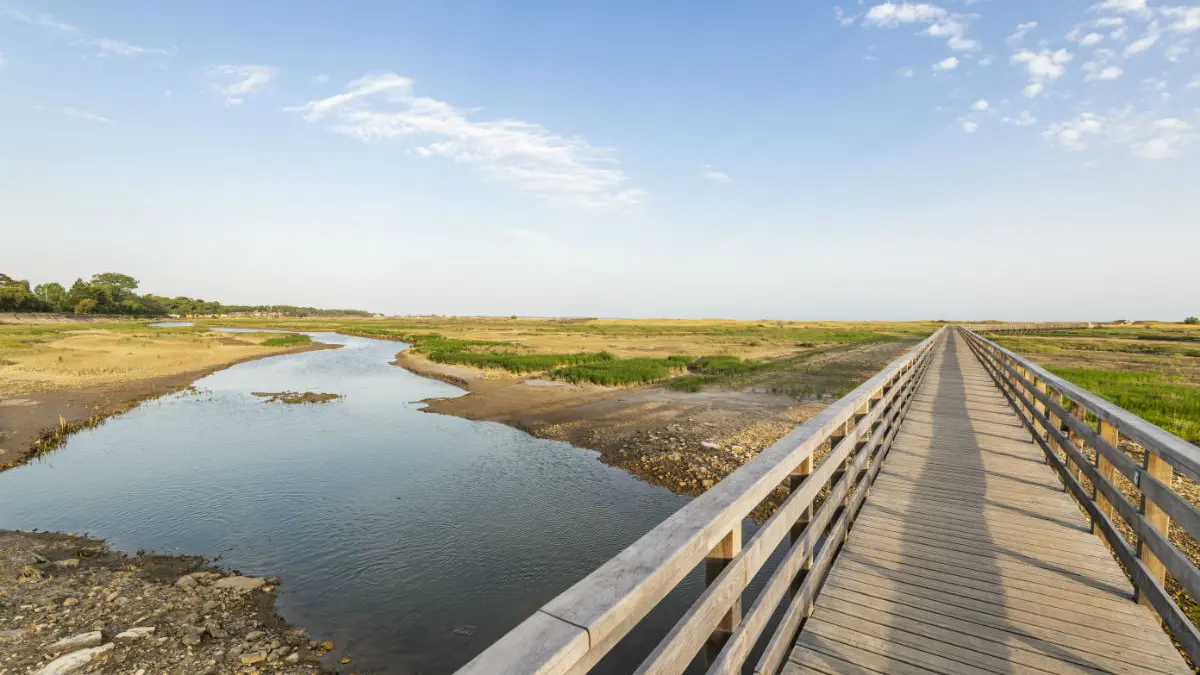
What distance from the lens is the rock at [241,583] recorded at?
287 inches

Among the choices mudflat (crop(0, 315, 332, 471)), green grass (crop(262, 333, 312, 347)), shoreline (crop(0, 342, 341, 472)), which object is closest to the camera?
shoreline (crop(0, 342, 341, 472))

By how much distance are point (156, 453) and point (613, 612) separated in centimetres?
1767

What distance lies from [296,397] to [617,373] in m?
15.2

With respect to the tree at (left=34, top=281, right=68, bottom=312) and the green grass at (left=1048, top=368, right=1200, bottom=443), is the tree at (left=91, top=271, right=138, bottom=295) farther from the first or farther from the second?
the green grass at (left=1048, top=368, right=1200, bottom=443)

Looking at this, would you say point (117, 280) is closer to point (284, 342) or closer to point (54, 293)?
point (54, 293)

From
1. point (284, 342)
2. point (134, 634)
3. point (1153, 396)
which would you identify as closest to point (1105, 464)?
point (134, 634)

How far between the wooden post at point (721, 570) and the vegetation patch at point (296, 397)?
23.5 meters

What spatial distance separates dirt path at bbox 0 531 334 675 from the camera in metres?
5.55

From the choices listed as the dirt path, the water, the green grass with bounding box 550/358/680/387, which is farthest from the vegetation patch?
the dirt path

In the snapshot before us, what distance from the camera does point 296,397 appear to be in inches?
915

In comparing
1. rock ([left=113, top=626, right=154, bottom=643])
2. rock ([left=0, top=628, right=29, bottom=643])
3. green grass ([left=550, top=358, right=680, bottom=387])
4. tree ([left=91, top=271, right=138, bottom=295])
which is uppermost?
tree ([left=91, top=271, right=138, bottom=295])

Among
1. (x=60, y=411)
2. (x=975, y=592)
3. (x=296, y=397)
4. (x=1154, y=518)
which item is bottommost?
(x=296, y=397)

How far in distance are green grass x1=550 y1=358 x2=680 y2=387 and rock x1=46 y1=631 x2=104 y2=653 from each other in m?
21.5

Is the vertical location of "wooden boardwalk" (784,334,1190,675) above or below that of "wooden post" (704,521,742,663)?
below
